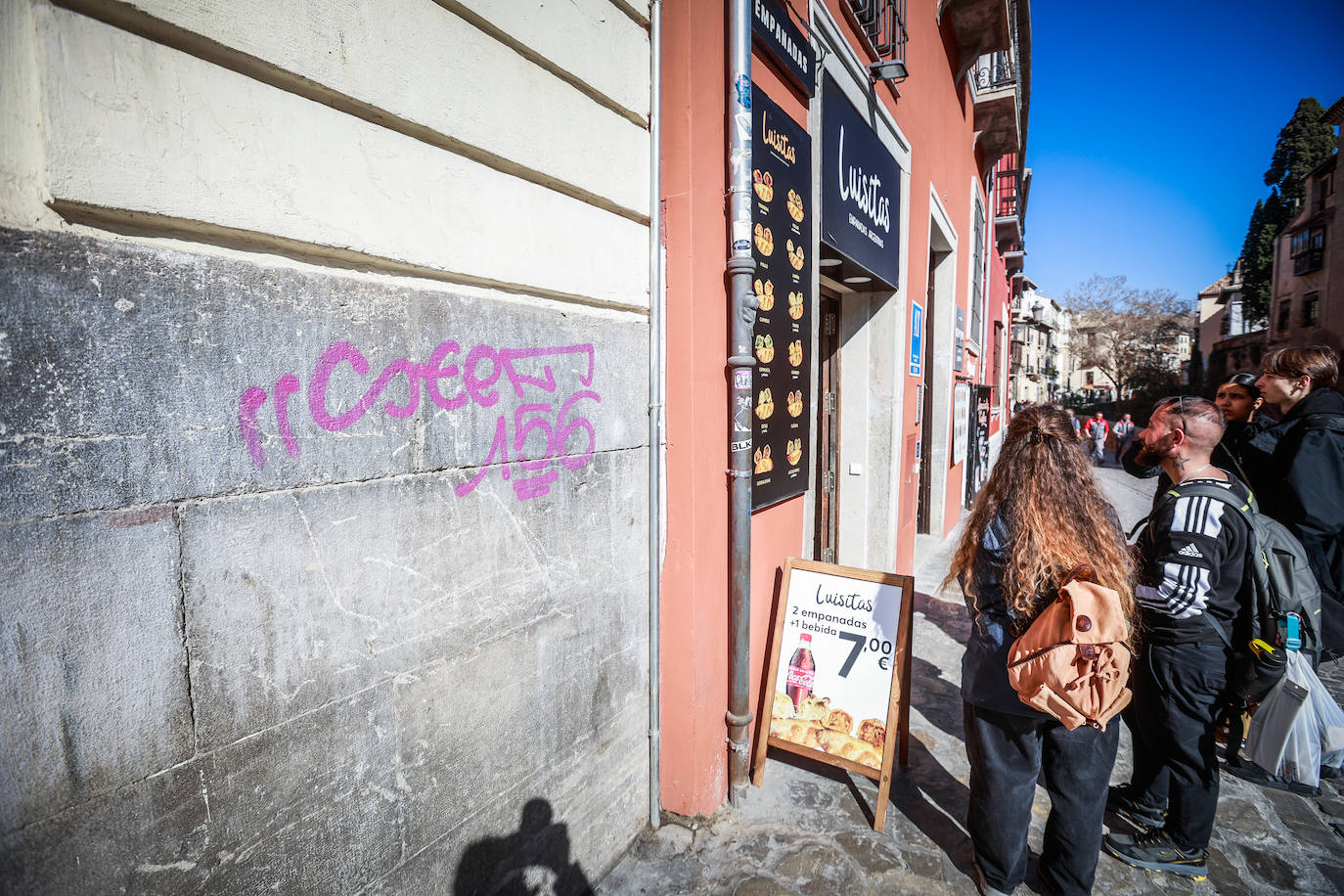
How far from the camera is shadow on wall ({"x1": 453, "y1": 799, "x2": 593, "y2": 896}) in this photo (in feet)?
6.75

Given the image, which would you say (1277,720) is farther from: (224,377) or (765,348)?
(224,377)

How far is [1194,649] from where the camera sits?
8.50ft

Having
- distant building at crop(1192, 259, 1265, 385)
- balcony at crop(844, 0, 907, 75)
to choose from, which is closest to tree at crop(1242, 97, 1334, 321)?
distant building at crop(1192, 259, 1265, 385)

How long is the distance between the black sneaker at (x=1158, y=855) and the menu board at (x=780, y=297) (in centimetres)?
222

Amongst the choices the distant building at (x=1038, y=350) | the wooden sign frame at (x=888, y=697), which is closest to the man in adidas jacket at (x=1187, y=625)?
the wooden sign frame at (x=888, y=697)

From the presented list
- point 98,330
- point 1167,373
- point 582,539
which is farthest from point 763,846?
point 1167,373

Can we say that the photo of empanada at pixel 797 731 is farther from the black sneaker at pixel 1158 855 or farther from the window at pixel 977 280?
the window at pixel 977 280

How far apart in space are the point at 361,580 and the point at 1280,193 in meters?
47.4

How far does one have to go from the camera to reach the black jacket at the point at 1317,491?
2945 mm

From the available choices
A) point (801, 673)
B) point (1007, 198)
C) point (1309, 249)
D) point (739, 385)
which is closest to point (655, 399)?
point (739, 385)

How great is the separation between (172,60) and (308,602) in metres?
1.25

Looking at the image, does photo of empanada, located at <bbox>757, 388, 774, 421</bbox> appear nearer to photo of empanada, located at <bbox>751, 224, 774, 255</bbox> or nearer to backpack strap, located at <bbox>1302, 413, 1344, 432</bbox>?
photo of empanada, located at <bbox>751, 224, 774, 255</bbox>

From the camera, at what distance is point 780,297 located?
3.24 m

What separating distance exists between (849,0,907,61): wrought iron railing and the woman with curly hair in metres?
3.79
